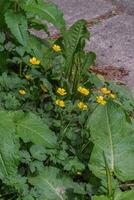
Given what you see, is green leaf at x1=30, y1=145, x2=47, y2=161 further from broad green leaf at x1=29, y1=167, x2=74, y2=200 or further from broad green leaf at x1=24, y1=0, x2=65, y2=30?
broad green leaf at x1=24, y1=0, x2=65, y2=30

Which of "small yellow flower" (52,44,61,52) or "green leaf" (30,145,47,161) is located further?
"small yellow flower" (52,44,61,52)

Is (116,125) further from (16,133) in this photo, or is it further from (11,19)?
(11,19)

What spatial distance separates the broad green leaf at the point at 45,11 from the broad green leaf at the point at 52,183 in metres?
1.10

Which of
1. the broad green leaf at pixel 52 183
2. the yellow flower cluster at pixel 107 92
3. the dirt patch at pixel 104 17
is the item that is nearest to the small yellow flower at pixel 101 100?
the yellow flower cluster at pixel 107 92

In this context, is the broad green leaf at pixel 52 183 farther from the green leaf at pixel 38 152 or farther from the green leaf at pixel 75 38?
the green leaf at pixel 75 38

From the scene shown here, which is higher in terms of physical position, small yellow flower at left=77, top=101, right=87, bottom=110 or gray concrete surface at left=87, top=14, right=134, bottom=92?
gray concrete surface at left=87, top=14, right=134, bottom=92

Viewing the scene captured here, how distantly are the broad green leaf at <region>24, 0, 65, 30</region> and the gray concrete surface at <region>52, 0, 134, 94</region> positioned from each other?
2.38 ft

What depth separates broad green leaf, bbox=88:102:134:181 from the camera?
3.04m

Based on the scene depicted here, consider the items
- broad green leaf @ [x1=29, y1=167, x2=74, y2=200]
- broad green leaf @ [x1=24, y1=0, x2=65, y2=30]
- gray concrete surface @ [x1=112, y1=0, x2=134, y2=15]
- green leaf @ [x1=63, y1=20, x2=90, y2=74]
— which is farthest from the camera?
gray concrete surface @ [x1=112, y1=0, x2=134, y2=15]

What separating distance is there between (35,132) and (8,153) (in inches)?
9.3

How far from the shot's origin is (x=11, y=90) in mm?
3387

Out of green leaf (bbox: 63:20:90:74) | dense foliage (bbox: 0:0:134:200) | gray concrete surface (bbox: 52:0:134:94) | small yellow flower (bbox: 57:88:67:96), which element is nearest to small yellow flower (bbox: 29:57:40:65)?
dense foliage (bbox: 0:0:134:200)

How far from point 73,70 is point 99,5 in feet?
4.97

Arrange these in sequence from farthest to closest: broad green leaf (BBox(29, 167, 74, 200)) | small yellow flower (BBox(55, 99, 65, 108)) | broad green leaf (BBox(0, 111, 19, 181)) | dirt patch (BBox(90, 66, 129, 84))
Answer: dirt patch (BBox(90, 66, 129, 84)) → small yellow flower (BBox(55, 99, 65, 108)) → broad green leaf (BBox(29, 167, 74, 200)) → broad green leaf (BBox(0, 111, 19, 181))
